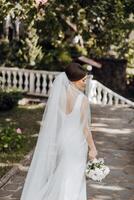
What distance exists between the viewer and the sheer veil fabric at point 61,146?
6.82 meters

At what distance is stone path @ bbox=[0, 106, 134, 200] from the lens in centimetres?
882

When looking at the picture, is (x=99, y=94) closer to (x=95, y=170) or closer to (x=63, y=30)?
(x=63, y=30)

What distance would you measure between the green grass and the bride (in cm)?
257

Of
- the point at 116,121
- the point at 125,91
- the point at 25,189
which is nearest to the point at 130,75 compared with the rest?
the point at 125,91

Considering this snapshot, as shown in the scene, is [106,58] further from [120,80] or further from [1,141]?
[1,141]

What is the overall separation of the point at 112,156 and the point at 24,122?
368cm

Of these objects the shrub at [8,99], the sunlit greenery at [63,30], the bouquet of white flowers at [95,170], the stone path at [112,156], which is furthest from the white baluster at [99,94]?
the bouquet of white flowers at [95,170]

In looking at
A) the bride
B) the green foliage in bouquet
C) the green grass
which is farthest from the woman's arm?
the green foliage in bouquet

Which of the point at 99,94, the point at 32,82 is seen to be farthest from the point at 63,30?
the point at 32,82

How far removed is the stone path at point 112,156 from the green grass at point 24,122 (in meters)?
0.89

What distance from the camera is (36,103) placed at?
1775 cm

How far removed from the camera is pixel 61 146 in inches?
274

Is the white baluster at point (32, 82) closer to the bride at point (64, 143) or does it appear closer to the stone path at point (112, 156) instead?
the stone path at point (112, 156)

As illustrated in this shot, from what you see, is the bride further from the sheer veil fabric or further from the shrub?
the shrub
